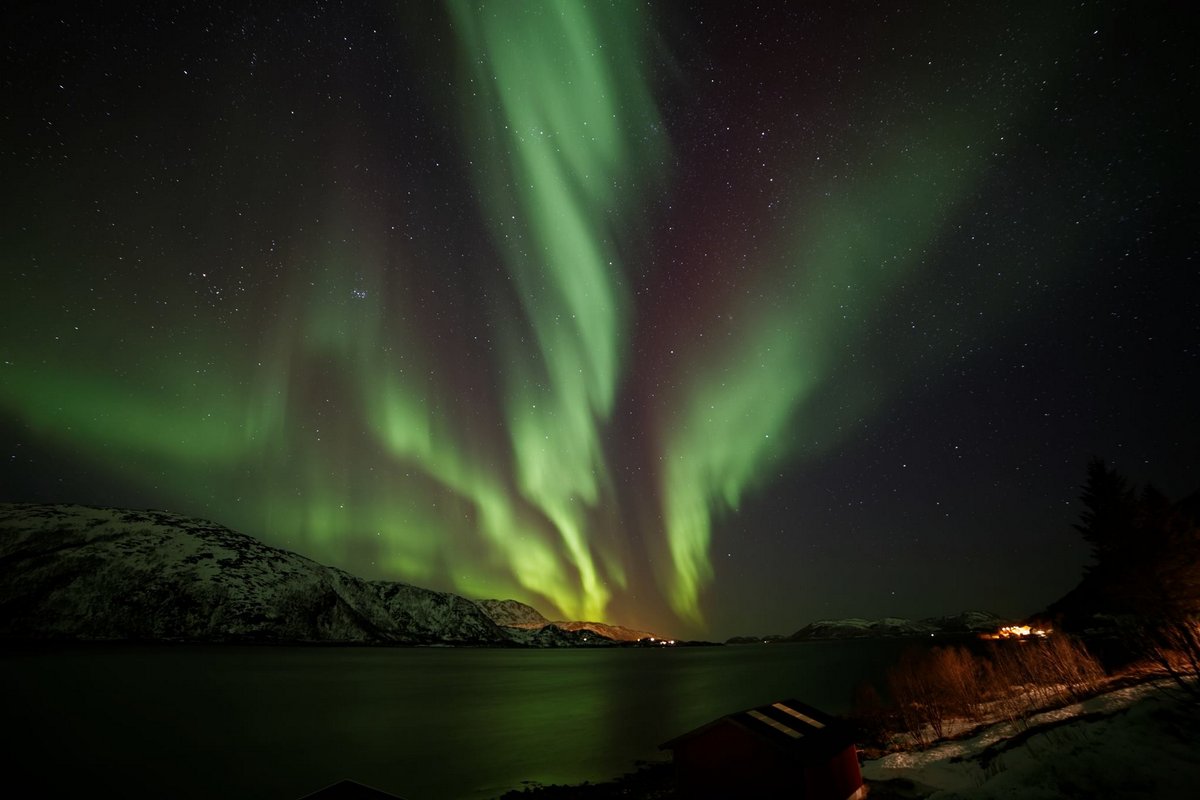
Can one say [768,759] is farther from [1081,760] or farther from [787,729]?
[1081,760]

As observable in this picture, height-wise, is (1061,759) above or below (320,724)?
below

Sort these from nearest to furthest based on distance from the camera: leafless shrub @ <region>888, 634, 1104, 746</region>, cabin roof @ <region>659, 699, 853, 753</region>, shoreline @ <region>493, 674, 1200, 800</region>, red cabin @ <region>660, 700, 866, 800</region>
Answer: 1. shoreline @ <region>493, 674, 1200, 800</region>
2. red cabin @ <region>660, 700, 866, 800</region>
3. cabin roof @ <region>659, 699, 853, 753</region>
4. leafless shrub @ <region>888, 634, 1104, 746</region>

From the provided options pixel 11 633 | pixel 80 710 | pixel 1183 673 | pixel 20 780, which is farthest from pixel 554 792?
pixel 11 633

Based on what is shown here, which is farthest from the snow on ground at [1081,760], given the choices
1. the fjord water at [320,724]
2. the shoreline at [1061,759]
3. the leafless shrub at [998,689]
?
the fjord water at [320,724]

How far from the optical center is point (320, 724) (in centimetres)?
6606

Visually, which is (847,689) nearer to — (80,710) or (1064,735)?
(1064,735)

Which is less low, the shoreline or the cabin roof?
the cabin roof

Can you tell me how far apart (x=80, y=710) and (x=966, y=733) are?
90368 millimetres

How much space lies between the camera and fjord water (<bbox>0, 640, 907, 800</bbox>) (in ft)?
133

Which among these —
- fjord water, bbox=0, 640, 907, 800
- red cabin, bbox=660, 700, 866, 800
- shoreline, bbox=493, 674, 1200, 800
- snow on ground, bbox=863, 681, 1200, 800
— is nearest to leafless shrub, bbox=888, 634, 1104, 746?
shoreline, bbox=493, 674, 1200, 800

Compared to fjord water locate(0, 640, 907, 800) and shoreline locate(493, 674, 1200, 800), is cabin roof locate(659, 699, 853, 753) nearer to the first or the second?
shoreline locate(493, 674, 1200, 800)

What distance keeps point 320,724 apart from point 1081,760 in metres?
76.4

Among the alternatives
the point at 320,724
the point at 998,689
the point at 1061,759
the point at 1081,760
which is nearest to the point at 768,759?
the point at 1061,759

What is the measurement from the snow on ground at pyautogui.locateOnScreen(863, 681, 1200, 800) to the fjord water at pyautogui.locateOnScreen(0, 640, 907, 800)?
23.9 metres
